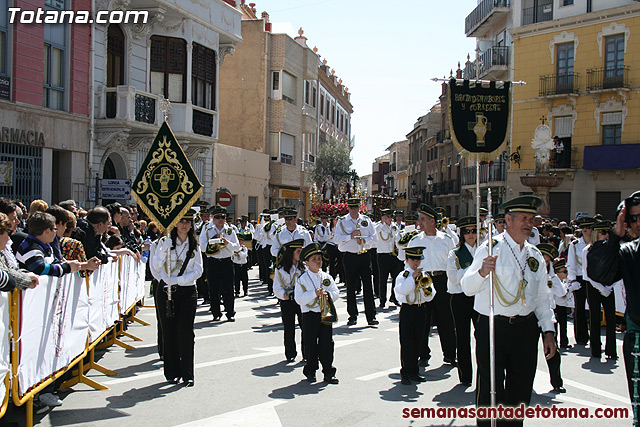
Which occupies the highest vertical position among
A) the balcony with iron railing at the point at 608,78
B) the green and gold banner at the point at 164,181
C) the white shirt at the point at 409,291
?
the balcony with iron railing at the point at 608,78

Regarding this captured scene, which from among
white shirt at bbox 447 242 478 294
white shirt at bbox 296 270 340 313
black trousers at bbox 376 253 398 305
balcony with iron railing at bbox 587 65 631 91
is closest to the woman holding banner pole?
white shirt at bbox 296 270 340 313

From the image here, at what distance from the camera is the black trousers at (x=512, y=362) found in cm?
527

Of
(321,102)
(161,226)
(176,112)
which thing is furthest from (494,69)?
(161,226)

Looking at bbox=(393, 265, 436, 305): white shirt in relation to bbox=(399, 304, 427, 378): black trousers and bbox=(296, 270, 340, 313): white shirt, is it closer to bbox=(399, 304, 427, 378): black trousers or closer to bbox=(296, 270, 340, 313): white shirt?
bbox=(399, 304, 427, 378): black trousers

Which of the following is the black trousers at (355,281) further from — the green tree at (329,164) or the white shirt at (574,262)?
the green tree at (329,164)

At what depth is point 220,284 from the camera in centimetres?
1220

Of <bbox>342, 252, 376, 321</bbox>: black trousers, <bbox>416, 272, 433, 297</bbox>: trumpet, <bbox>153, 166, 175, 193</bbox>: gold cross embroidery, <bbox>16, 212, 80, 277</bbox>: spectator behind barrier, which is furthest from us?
<bbox>342, 252, 376, 321</bbox>: black trousers

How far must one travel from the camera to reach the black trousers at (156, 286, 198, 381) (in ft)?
24.8

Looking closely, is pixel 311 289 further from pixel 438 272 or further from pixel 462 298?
pixel 462 298

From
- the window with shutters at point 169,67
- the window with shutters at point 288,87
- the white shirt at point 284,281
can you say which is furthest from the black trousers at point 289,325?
the window with shutters at point 288,87

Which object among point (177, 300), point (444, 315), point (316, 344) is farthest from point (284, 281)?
point (444, 315)

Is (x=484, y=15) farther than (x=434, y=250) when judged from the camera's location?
Yes

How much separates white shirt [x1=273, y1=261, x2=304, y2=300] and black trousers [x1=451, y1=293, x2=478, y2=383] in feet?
7.33

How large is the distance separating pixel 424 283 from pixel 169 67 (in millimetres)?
18408
